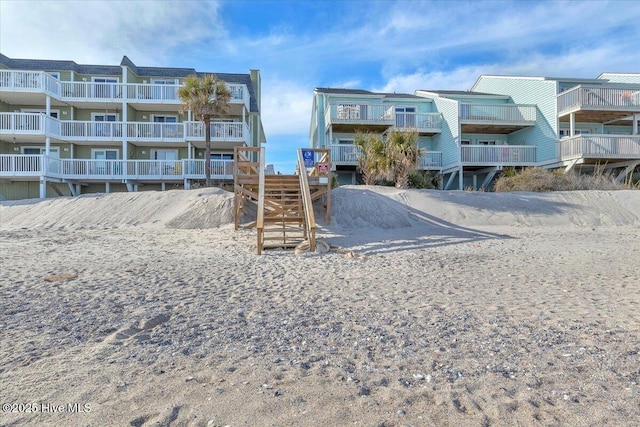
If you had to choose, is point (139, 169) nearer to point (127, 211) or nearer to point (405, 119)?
point (127, 211)

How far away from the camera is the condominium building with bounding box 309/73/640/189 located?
22219mm


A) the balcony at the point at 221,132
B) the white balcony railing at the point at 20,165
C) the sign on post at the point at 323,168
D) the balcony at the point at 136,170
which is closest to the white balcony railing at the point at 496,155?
the sign on post at the point at 323,168

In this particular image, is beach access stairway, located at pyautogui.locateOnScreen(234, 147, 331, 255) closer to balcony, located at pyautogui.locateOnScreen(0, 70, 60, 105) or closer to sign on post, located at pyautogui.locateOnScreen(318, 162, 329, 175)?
sign on post, located at pyautogui.locateOnScreen(318, 162, 329, 175)

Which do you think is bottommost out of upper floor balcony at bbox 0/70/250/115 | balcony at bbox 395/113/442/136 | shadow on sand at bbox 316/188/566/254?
shadow on sand at bbox 316/188/566/254

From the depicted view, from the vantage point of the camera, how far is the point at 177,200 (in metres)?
16.2

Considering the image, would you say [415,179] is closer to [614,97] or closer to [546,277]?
[546,277]

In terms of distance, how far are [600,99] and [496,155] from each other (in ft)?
21.6

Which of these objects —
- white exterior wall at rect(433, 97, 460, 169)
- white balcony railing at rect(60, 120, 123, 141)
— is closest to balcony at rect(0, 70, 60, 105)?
white balcony railing at rect(60, 120, 123, 141)

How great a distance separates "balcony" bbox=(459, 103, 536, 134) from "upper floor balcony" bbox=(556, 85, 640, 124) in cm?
191

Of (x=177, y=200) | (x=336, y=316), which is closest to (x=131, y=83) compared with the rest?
(x=177, y=200)

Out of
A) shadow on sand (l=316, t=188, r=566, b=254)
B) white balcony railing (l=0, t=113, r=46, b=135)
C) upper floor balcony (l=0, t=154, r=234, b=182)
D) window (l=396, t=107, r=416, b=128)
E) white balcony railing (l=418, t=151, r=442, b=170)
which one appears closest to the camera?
shadow on sand (l=316, t=188, r=566, b=254)

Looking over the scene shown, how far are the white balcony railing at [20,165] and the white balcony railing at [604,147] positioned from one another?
96.0 feet

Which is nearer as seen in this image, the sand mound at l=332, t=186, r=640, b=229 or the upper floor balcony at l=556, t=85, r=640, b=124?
the sand mound at l=332, t=186, r=640, b=229

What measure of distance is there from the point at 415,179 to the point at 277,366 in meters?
16.8
